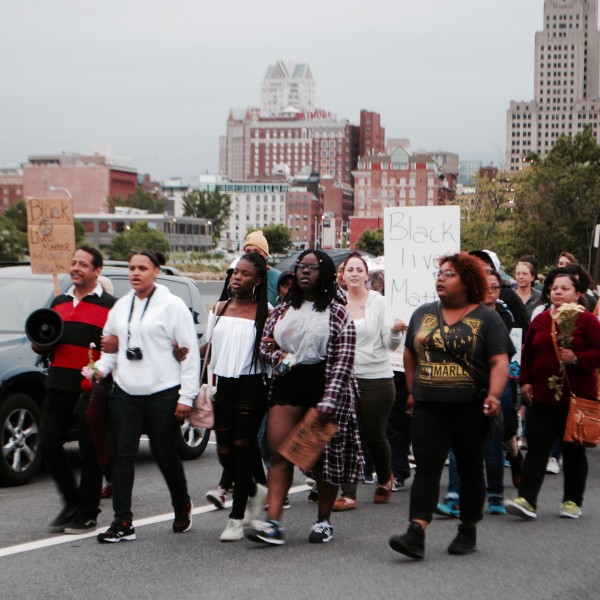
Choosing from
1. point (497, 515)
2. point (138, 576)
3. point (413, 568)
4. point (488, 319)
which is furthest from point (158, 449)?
point (497, 515)

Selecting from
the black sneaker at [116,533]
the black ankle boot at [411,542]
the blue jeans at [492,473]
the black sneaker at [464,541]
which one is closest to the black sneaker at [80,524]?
the black sneaker at [116,533]

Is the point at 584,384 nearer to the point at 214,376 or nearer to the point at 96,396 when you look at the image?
the point at 214,376

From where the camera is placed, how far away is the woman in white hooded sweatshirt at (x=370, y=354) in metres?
8.58

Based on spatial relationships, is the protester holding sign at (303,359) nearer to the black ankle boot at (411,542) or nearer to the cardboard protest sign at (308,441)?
the cardboard protest sign at (308,441)

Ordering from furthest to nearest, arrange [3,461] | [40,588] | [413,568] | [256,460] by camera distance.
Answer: [3,461]
[256,460]
[413,568]
[40,588]

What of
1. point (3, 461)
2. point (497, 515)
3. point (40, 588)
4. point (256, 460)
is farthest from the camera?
point (3, 461)

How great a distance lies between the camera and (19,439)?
9203mm

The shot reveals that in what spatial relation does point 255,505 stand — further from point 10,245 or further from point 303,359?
point 10,245

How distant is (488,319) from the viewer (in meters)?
6.70

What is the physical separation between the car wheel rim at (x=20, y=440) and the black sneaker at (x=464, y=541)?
158 inches

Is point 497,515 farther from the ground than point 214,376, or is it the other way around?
point 214,376

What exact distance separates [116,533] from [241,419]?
1.05 meters

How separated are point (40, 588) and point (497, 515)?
3770 mm

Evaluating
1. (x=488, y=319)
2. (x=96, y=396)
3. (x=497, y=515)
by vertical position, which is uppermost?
(x=488, y=319)
